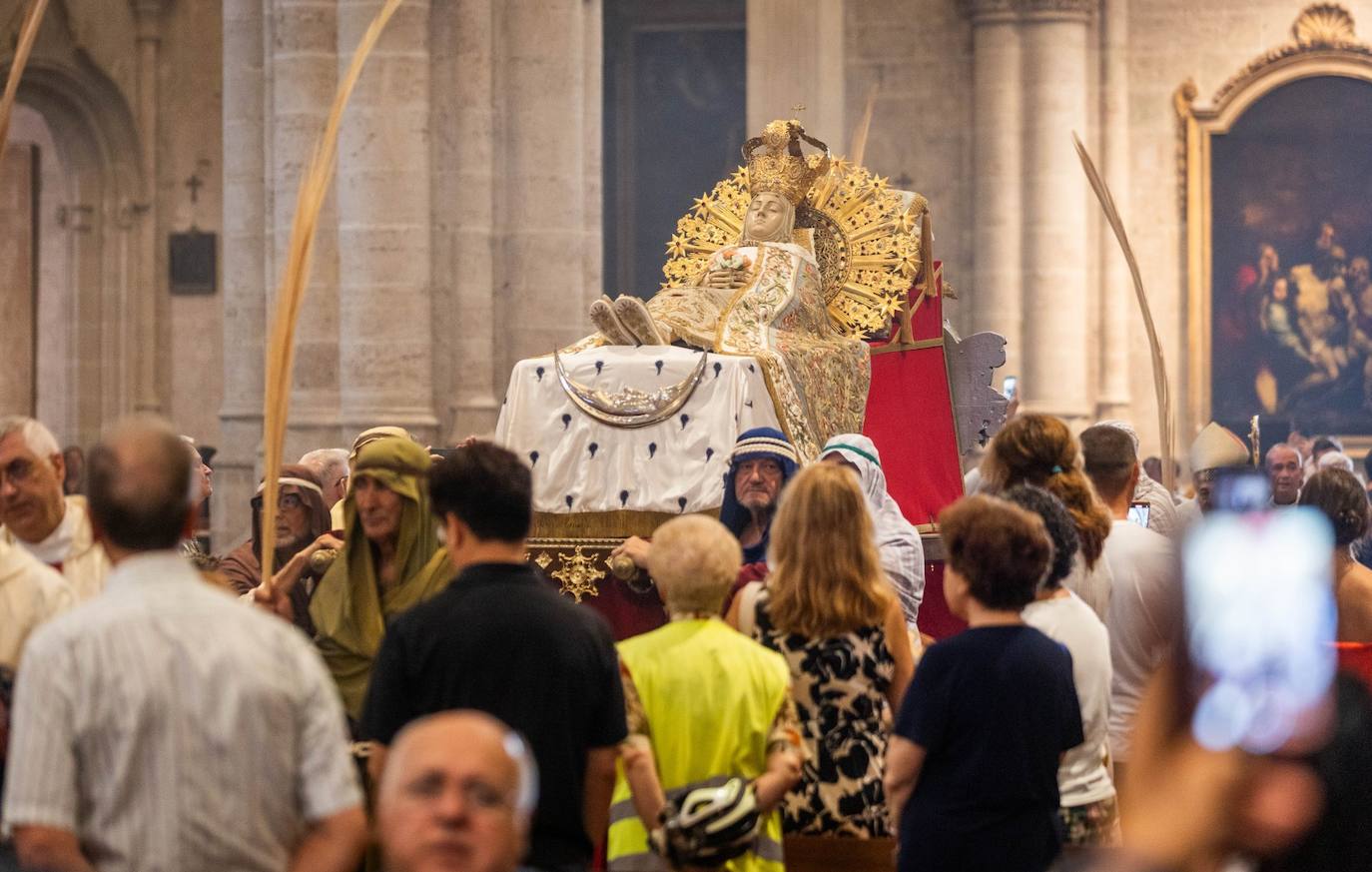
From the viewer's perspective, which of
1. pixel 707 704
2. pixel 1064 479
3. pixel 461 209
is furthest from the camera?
pixel 461 209

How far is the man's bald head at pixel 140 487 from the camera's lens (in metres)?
3.67

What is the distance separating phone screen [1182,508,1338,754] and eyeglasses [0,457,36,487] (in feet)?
10.7

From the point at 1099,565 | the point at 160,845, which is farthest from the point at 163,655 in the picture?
the point at 1099,565

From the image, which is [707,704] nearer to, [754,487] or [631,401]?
[754,487]

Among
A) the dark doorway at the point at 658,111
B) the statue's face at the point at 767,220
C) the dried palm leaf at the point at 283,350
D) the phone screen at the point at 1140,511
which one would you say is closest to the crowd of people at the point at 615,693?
the dried palm leaf at the point at 283,350

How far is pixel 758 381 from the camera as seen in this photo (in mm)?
9227

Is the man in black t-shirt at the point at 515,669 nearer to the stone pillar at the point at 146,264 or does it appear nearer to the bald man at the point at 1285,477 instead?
the bald man at the point at 1285,477

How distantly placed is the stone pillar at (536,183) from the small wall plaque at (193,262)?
15.7 feet

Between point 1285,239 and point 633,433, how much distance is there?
13.8 metres

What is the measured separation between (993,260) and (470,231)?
299 inches

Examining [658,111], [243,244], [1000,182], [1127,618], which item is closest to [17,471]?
[1127,618]

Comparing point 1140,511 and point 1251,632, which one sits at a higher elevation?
point 1251,632

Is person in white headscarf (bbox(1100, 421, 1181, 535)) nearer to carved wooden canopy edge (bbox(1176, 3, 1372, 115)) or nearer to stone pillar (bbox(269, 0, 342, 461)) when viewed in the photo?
stone pillar (bbox(269, 0, 342, 461))

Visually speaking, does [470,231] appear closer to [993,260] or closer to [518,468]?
[993,260]
